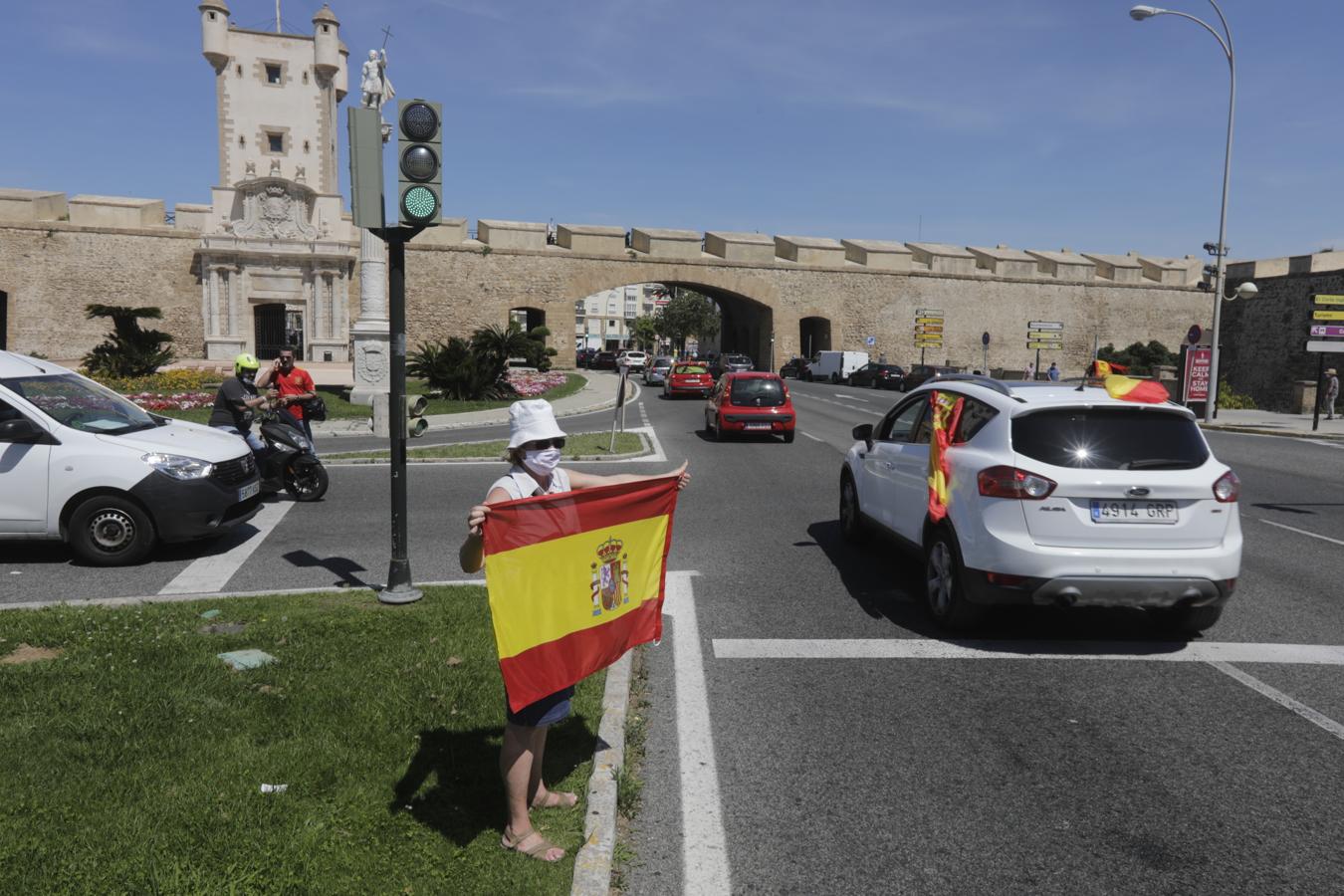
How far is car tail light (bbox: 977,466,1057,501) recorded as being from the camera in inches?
238

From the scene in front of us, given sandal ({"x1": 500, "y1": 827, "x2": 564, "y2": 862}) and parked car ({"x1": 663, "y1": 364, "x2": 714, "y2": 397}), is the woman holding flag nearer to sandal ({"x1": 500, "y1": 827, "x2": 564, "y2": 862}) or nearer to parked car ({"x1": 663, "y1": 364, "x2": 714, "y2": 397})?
sandal ({"x1": 500, "y1": 827, "x2": 564, "y2": 862})

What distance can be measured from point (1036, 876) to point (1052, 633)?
3411 millimetres

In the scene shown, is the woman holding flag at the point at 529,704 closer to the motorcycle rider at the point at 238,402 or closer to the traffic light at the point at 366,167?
the traffic light at the point at 366,167

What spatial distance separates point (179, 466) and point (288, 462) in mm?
3221

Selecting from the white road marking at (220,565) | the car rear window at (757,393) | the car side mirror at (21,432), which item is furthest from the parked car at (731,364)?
the car side mirror at (21,432)

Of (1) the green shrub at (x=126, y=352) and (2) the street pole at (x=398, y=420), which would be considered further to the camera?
(1) the green shrub at (x=126, y=352)

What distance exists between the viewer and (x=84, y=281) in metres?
47.6

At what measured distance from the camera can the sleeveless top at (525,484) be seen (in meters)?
3.72

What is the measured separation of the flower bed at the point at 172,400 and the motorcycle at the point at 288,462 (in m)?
14.2

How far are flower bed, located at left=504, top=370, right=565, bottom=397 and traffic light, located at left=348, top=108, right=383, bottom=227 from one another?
24.7 metres

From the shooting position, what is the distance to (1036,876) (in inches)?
141

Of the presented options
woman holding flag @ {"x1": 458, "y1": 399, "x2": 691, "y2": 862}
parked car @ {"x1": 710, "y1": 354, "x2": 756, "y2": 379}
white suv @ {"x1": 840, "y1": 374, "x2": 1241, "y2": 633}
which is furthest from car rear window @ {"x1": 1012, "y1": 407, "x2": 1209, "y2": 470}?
parked car @ {"x1": 710, "y1": 354, "x2": 756, "y2": 379}

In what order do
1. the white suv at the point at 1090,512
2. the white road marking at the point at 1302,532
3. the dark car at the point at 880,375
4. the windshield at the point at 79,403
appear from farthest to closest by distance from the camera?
1. the dark car at the point at 880,375
2. the white road marking at the point at 1302,532
3. the windshield at the point at 79,403
4. the white suv at the point at 1090,512

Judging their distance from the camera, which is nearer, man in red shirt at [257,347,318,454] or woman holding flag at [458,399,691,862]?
woman holding flag at [458,399,691,862]
